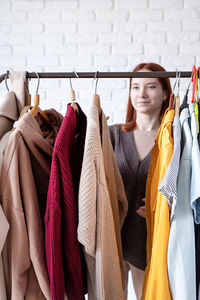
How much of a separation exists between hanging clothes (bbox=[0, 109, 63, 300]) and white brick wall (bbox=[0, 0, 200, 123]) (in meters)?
1.20

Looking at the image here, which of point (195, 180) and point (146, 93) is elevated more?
point (146, 93)

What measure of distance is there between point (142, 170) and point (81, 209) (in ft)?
1.87

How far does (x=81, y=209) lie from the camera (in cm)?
63

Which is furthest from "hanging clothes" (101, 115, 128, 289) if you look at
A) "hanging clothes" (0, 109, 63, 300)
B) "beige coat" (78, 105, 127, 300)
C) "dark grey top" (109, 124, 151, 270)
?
"dark grey top" (109, 124, 151, 270)

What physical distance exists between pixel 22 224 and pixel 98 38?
1.45 m

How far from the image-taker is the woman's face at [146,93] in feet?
4.25

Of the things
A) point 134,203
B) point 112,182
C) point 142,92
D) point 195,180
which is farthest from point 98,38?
point 195,180

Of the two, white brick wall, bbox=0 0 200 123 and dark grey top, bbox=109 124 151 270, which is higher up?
white brick wall, bbox=0 0 200 123

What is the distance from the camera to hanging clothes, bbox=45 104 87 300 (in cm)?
62

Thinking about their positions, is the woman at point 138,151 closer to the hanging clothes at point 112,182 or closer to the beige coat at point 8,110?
the hanging clothes at point 112,182

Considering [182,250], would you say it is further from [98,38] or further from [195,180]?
[98,38]

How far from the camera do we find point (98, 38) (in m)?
1.77

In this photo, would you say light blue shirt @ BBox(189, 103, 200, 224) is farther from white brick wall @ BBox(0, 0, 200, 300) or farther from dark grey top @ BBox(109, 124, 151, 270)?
white brick wall @ BBox(0, 0, 200, 300)

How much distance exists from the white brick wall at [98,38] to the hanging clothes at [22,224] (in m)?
1.20
